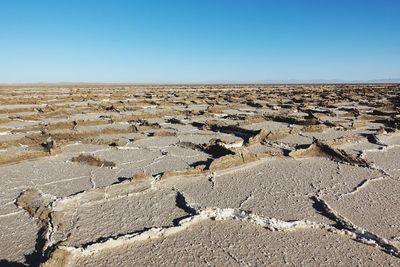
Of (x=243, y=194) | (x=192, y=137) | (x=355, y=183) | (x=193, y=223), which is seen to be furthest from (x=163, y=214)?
(x=192, y=137)

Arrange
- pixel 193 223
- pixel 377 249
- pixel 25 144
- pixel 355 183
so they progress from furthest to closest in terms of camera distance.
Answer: pixel 25 144
pixel 355 183
pixel 193 223
pixel 377 249

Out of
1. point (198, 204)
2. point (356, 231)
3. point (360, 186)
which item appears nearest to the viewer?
point (356, 231)

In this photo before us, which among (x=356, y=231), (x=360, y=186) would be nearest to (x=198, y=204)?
(x=356, y=231)

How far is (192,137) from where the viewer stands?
6.34 meters

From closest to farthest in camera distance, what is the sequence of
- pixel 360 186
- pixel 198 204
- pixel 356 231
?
pixel 356 231 → pixel 198 204 → pixel 360 186

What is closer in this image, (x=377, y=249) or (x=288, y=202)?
(x=377, y=249)

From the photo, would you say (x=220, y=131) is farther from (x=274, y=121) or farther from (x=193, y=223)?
(x=193, y=223)

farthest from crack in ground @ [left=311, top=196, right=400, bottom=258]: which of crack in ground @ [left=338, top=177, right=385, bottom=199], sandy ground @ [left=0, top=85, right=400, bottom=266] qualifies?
crack in ground @ [left=338, top=177, right=385, bottom=199]

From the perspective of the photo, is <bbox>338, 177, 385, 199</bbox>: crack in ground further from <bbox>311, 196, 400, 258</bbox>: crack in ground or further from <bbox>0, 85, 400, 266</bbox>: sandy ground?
<bbox>311, 196, 400, 258</bbox>: crack in ground

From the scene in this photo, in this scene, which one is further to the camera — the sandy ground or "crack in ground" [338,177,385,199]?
"crack in ground" [338,177,385,199]

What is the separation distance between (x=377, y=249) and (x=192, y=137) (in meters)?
4.26

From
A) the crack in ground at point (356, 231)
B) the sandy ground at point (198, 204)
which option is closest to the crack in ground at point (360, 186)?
the sandy ground at point (198, 204)

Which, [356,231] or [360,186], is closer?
[356,231]

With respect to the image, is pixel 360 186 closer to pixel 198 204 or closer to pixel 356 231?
pixel 356 231
